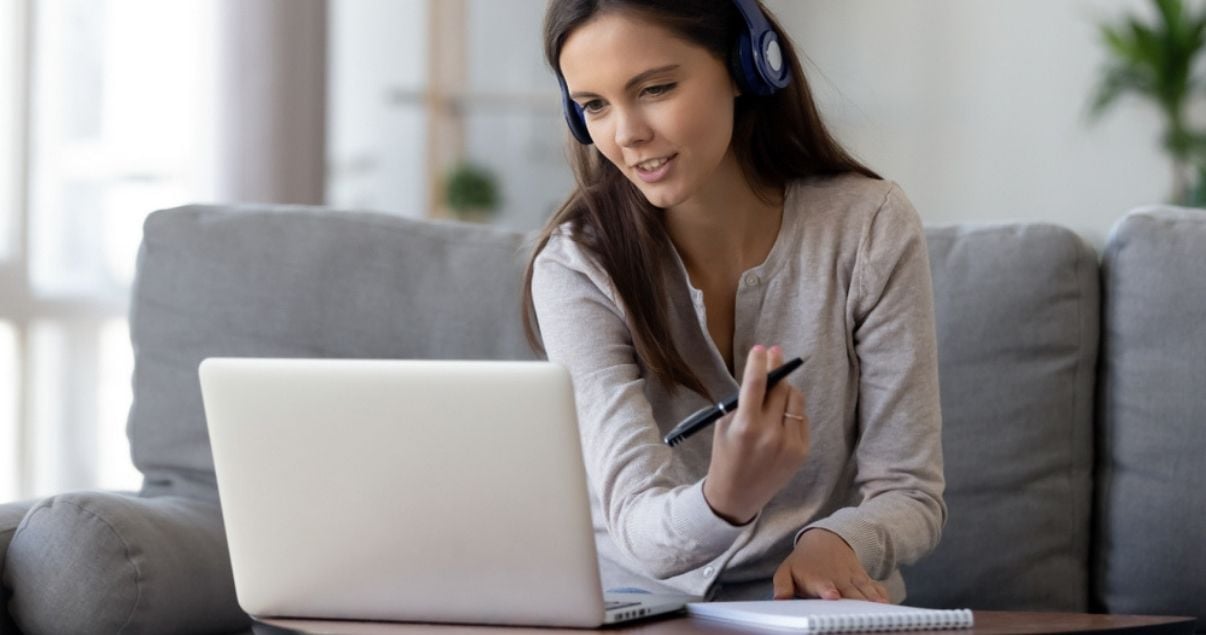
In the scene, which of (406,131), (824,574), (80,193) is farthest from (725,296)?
→ (406,131)

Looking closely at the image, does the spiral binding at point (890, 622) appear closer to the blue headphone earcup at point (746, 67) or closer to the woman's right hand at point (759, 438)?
the woman's right hand at point (759, 438)

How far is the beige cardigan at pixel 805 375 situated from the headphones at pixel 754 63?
149 millimetres

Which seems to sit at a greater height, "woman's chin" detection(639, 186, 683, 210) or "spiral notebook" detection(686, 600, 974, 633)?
"woman's chin" detection(639, 186, 683, 210)

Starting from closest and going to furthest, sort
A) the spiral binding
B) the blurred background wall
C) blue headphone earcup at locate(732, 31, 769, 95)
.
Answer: the spiral binding, blue headphone earcup at locate(732, 31, 769, 95), the blurred background wall

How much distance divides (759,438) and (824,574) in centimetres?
23

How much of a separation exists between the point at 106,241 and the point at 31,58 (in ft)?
1.67

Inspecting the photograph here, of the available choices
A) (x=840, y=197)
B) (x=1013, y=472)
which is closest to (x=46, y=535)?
(x=840, y=197)

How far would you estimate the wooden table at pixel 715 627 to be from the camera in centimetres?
96

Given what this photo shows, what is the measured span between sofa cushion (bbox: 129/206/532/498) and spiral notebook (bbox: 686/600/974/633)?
2.89 feet

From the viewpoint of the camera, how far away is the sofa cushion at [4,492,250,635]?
4.94 feet

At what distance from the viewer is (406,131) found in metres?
5.99

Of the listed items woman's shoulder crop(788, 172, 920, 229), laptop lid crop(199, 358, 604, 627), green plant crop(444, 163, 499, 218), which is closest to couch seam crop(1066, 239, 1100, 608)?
woman's shoulder crop(788, 172, 920, 229)

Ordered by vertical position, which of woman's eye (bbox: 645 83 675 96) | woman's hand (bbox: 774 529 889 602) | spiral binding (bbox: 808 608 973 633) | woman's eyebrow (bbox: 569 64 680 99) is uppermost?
woman's eyebrow (bbox: 569 64 680 99)

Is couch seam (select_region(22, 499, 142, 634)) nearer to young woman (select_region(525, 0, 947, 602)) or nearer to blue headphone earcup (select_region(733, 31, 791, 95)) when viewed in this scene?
young woman (select_region(525, 0, 947, 602))
